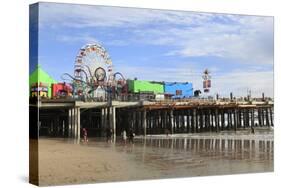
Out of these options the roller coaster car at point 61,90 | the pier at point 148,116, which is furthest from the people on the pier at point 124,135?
the roller coaster car at point 61,90

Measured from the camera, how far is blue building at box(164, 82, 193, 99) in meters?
15.7

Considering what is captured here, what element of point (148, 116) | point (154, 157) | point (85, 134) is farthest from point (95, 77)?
point (154, 157)

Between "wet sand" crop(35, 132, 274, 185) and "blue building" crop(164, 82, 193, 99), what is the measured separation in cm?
91

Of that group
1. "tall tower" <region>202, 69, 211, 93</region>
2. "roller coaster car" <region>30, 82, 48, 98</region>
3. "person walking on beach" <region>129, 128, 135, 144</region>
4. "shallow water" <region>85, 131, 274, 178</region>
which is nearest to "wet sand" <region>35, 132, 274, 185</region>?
"shallow water" <region>85, 131, 274, 178</region>

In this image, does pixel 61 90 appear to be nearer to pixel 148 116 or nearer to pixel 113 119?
pixel 113 119

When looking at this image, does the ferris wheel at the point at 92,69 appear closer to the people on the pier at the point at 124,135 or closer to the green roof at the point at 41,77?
the green roof at the point at 41,77

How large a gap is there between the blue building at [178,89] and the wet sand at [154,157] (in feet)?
2.97

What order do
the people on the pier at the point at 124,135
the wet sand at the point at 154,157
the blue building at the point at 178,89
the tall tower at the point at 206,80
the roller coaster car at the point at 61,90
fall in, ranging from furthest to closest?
the tall tower at the point at 206,80
the blue building at the point at 178,89
the people on the pier at the point at 124,135
the roller coaster car at the point at 61,90
the wet sand at the point at 154,157

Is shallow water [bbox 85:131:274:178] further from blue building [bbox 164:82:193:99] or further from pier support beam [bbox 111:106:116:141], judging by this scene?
blue building [bbox 164:82:193:99]

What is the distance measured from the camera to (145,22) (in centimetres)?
1532

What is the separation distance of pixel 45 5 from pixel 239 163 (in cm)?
563

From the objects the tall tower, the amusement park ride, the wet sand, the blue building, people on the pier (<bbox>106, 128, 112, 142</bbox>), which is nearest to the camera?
the wet sand

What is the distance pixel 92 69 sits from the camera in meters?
14.9

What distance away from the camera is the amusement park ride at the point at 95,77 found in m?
14.7
